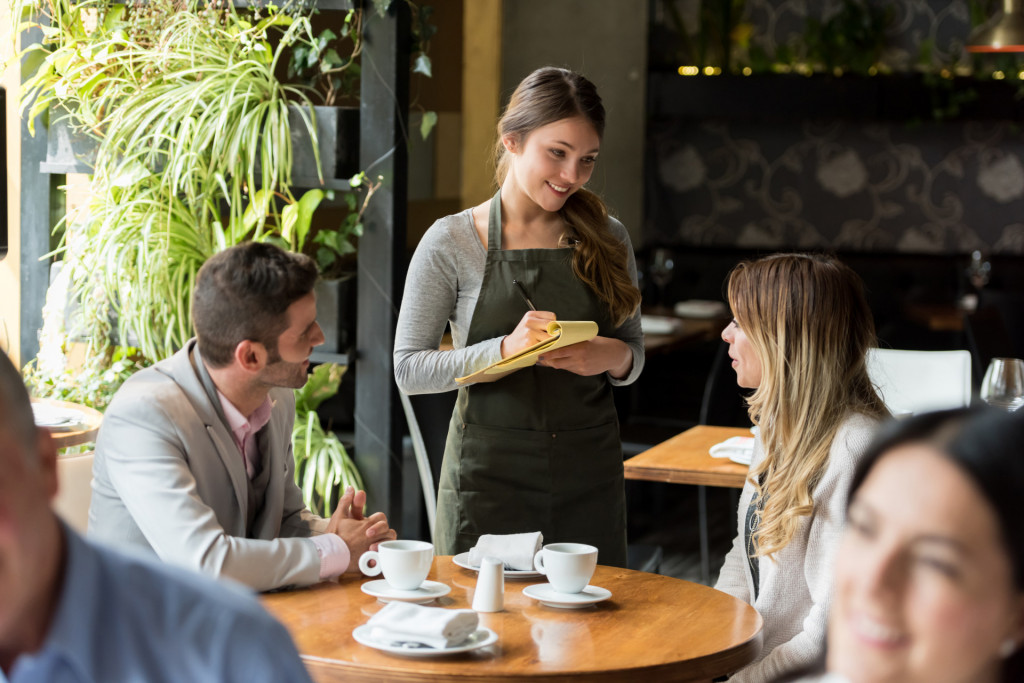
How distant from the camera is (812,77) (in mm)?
7512

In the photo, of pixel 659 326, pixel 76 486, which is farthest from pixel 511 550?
pixel 659 326

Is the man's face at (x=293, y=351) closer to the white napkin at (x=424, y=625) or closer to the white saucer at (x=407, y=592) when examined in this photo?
the white saucer at (x=407, y=592)

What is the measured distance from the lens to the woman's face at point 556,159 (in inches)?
100

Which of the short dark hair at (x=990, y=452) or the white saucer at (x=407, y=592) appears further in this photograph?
the white saucer at (x=407, y=592)

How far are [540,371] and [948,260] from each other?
18.6ft

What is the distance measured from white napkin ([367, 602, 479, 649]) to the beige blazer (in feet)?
0.98

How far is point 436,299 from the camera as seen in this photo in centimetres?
262

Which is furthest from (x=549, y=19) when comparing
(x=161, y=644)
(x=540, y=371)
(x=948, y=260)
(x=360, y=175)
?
(x=161, y=644)

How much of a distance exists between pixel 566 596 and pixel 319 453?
205 centimetres

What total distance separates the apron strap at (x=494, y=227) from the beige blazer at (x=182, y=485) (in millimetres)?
779

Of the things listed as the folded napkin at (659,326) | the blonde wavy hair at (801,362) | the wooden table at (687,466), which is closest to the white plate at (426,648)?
the blonde wavy hair at (801,362)

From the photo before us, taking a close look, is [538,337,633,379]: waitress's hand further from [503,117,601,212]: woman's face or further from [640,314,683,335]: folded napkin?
[640,314,683,335]: folded napkin

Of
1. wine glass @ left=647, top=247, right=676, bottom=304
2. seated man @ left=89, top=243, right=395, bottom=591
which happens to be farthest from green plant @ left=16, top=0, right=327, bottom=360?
wine glass @ left=647, top=247, right=676, bottom=304

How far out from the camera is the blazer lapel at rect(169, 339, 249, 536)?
6.68 feet
